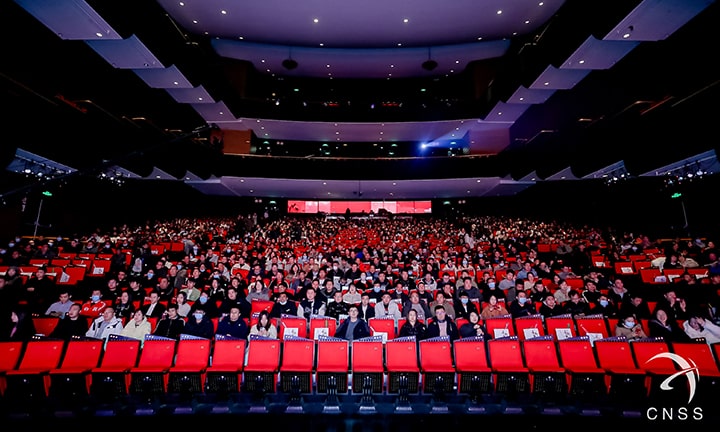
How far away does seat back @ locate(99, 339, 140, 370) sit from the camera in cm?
473

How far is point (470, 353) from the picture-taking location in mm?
4809

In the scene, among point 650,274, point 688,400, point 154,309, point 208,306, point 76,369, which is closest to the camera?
point 688,400

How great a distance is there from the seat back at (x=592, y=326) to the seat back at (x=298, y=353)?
177 inches

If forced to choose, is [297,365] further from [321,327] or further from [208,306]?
[208,306]

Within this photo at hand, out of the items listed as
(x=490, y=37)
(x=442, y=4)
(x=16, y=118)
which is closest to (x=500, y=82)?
(x=490, y=37)

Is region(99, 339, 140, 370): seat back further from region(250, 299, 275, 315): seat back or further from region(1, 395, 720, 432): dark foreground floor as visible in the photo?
region(250, 299, 275, 315): seat back

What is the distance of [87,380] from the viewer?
456cm

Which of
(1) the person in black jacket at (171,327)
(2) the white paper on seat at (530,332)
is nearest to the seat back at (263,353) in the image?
(1) the person in black jacket at (171,327)

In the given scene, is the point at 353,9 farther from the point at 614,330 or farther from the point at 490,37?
the point at 614,330

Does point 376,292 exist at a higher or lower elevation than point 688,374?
higher

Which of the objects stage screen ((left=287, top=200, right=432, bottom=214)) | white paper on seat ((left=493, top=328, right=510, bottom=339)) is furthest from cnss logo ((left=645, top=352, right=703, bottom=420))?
stage screen ((left=287, top=200, right=432, bottom=214))

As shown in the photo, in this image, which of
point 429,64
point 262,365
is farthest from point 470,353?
point 429,64

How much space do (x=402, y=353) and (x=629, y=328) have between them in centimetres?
383

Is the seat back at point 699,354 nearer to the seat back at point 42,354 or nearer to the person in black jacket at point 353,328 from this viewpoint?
the person in black jacket at point 353,328
